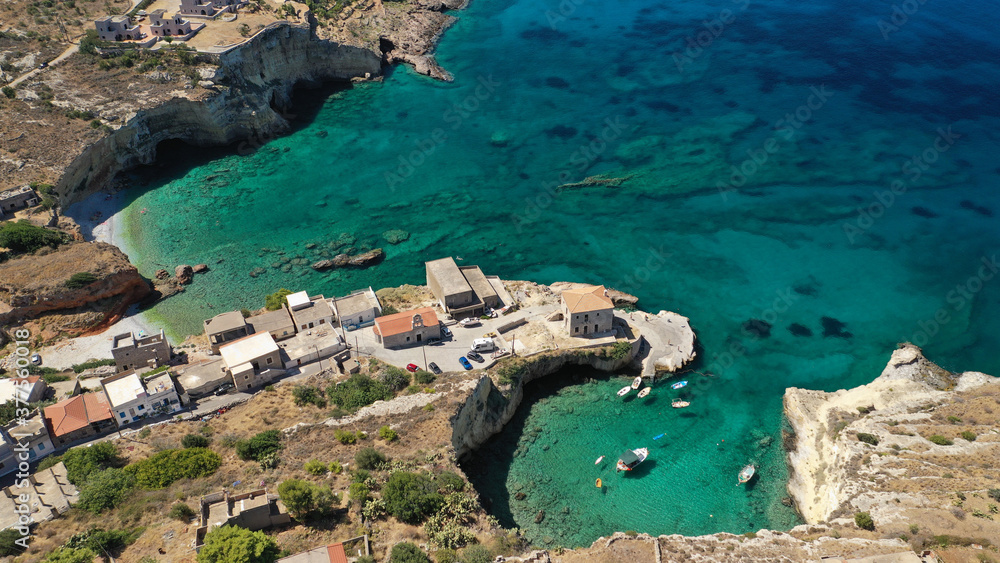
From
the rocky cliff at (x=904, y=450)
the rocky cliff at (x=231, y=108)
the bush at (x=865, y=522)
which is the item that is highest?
the rocky cliff at (x=231, y=108)

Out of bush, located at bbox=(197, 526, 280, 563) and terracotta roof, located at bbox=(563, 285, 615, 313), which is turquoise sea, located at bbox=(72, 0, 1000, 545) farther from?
bush, located at bbox=(197, 526, 280, 563)

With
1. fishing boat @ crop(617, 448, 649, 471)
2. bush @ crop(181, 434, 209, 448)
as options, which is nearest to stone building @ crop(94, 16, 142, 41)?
bush @ crop(181, 434, 209, 448)

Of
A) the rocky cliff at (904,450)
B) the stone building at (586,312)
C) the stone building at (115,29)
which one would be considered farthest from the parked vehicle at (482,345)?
the stone building at (115,29)

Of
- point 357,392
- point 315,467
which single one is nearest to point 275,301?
point 357,392

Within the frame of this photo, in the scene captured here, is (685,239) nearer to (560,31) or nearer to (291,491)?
(291,491)

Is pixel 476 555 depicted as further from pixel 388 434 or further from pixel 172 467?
pixel 172 467

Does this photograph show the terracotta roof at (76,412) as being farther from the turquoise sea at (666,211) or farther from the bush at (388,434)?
the bush at (388,434)
